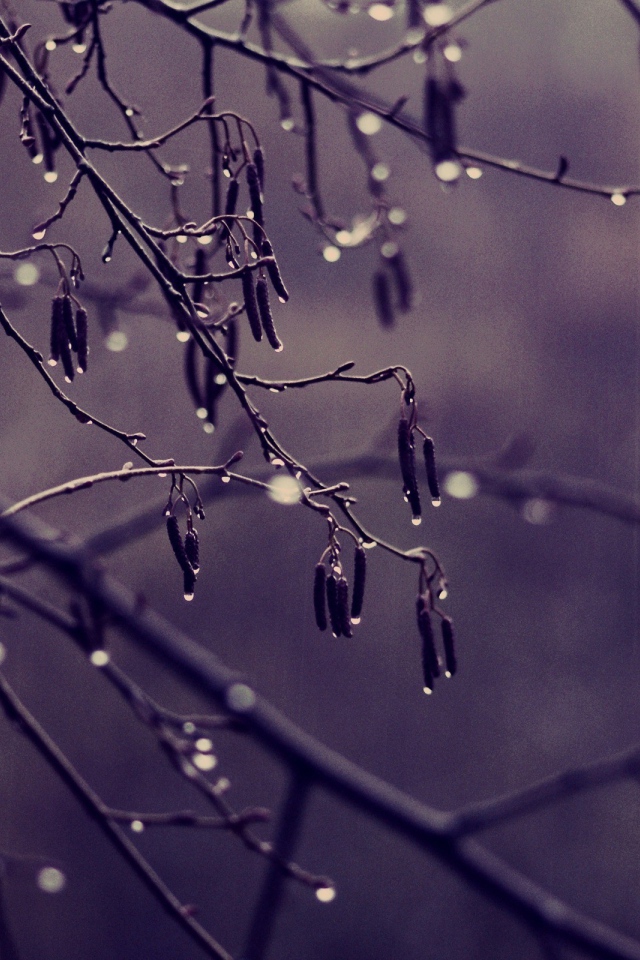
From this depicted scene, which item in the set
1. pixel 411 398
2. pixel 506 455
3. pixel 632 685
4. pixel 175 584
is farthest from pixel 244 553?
pixel 411 398

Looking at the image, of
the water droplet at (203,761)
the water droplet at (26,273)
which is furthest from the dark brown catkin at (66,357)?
the water droplet at (203,761)

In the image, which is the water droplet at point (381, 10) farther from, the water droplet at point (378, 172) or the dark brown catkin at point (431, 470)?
the dark brown catkin at point (431, 470)

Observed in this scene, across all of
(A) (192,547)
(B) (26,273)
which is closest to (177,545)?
(A) (192,547)

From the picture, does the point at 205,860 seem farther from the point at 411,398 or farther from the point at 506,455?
the point at 411,398

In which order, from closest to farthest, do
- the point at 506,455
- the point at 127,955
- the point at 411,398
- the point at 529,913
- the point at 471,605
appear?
1. the point at 411,398
2. the point at 529,913
3. the point at 506,455
4. the point at 127,955
5. the point at 471,605

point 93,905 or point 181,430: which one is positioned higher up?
point 181,430

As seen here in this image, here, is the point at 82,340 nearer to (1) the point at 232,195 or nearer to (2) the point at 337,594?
(1) the point at 232,195
